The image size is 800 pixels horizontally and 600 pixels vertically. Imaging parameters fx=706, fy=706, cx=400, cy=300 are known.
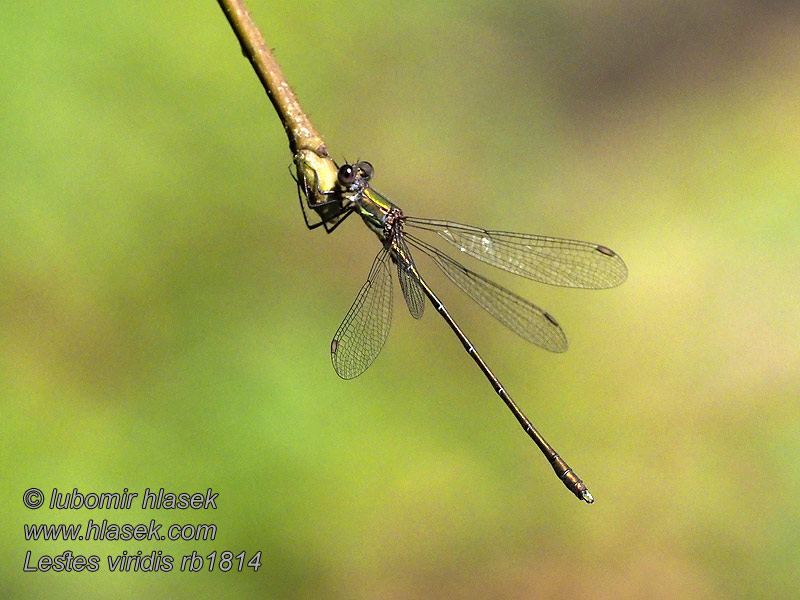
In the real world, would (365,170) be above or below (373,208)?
above

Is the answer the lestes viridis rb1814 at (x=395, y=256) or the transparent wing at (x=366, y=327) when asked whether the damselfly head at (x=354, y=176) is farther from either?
the transparent wing at (x=366, y=327)

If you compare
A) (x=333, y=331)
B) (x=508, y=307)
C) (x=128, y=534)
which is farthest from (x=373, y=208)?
(x=128, y=534)

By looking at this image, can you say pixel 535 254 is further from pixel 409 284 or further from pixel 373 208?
pixel 373 208

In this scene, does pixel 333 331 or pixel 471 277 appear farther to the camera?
pixel 333 331

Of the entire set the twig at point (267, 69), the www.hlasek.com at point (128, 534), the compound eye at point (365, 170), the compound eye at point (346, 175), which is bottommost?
the www.hlasek.com at point (128, 534)

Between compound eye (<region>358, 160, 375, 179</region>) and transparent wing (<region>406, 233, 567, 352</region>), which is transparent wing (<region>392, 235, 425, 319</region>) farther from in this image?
compound eye (<region>358, 160, 375, 179</region>)

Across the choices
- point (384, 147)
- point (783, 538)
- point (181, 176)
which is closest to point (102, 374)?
point (181, 176)

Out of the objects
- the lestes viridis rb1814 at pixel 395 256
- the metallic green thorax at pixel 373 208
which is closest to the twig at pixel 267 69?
the lestes viridis rb1814 at pixel 395 256

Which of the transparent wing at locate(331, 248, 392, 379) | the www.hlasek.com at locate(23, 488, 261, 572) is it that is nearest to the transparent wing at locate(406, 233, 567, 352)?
the transparent wing at locate(331, 248, 392, 379)
